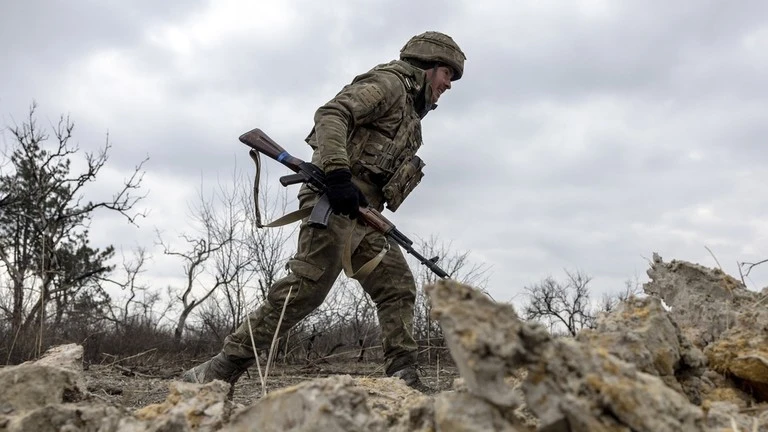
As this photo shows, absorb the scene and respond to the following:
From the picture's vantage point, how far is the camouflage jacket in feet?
11.2

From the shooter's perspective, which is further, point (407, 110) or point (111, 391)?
point (111, 391)

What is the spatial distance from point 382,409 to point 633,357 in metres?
0.81

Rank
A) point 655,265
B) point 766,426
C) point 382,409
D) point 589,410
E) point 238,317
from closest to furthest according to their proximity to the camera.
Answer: point 589,410, point 766,426, point 382,409, point 655,265, point 238,317

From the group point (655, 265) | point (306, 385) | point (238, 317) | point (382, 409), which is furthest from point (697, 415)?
point (238, 317)

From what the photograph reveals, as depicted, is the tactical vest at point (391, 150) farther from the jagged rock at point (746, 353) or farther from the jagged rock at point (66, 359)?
the jagged rock at point (746, 353)

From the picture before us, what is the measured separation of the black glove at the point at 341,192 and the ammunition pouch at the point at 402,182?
0.39 meters

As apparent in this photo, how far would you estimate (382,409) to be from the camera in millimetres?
1853

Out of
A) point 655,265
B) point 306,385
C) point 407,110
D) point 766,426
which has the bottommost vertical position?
point 766,426

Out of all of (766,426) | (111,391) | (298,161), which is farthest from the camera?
(111,391)

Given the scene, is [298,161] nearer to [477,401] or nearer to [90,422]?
[90,422]

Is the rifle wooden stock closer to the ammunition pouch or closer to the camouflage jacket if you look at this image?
the camouflage jacket

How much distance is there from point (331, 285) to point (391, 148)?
917mm

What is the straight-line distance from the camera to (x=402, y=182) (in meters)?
3.76

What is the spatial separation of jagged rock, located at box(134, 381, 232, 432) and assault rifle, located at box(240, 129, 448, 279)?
1.71m
